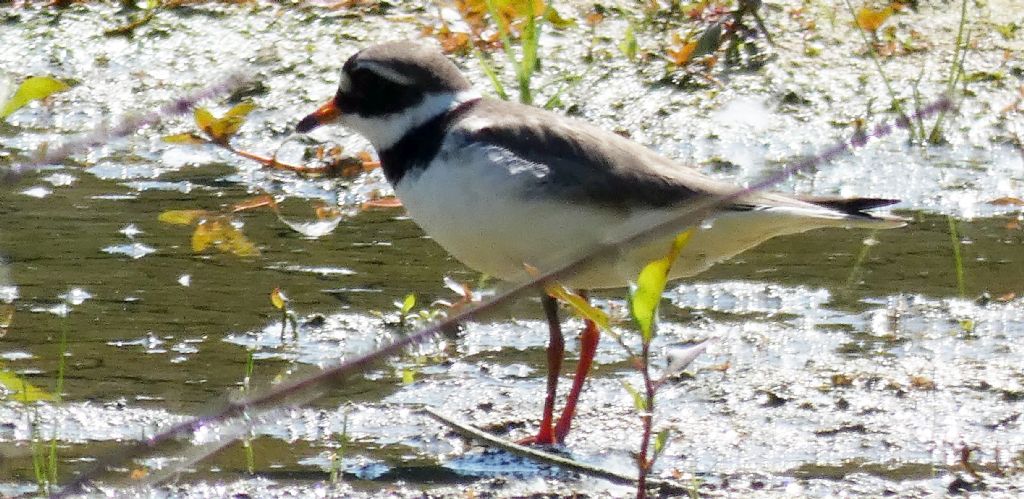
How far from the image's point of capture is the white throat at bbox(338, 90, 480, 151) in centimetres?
468

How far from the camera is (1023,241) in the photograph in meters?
5.98

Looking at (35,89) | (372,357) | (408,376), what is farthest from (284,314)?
(372,357)

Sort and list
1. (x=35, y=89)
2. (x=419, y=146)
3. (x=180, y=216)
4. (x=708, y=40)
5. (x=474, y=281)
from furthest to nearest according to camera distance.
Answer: (x=708, y=40) → (x=474, y=281) → (x=180, y=216) → (x=419, y=146) → (x=35, y=89)

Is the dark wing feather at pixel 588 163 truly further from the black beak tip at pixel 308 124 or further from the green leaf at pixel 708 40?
the green leaf at pixel 708 40

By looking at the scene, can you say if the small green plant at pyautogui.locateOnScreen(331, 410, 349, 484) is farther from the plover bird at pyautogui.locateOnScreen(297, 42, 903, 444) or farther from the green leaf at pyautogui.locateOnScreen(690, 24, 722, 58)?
the green leaf at pyautogui.locateOnScreen(690, 24, 722, 58)

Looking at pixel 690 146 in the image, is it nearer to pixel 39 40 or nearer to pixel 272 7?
pixel 272 7

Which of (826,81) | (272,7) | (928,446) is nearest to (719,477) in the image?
(928,446)

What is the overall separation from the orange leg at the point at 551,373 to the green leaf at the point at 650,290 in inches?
58.3

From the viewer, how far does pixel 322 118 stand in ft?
16.2

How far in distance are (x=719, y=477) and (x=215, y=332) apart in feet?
6.28

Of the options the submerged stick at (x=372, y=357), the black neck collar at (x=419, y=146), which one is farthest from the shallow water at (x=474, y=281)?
the submerged stick at (x=372, y=357)

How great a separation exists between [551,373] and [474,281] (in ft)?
4.37

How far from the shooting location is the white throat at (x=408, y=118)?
15.3ft

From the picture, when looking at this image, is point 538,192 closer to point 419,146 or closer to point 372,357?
point 419,146
